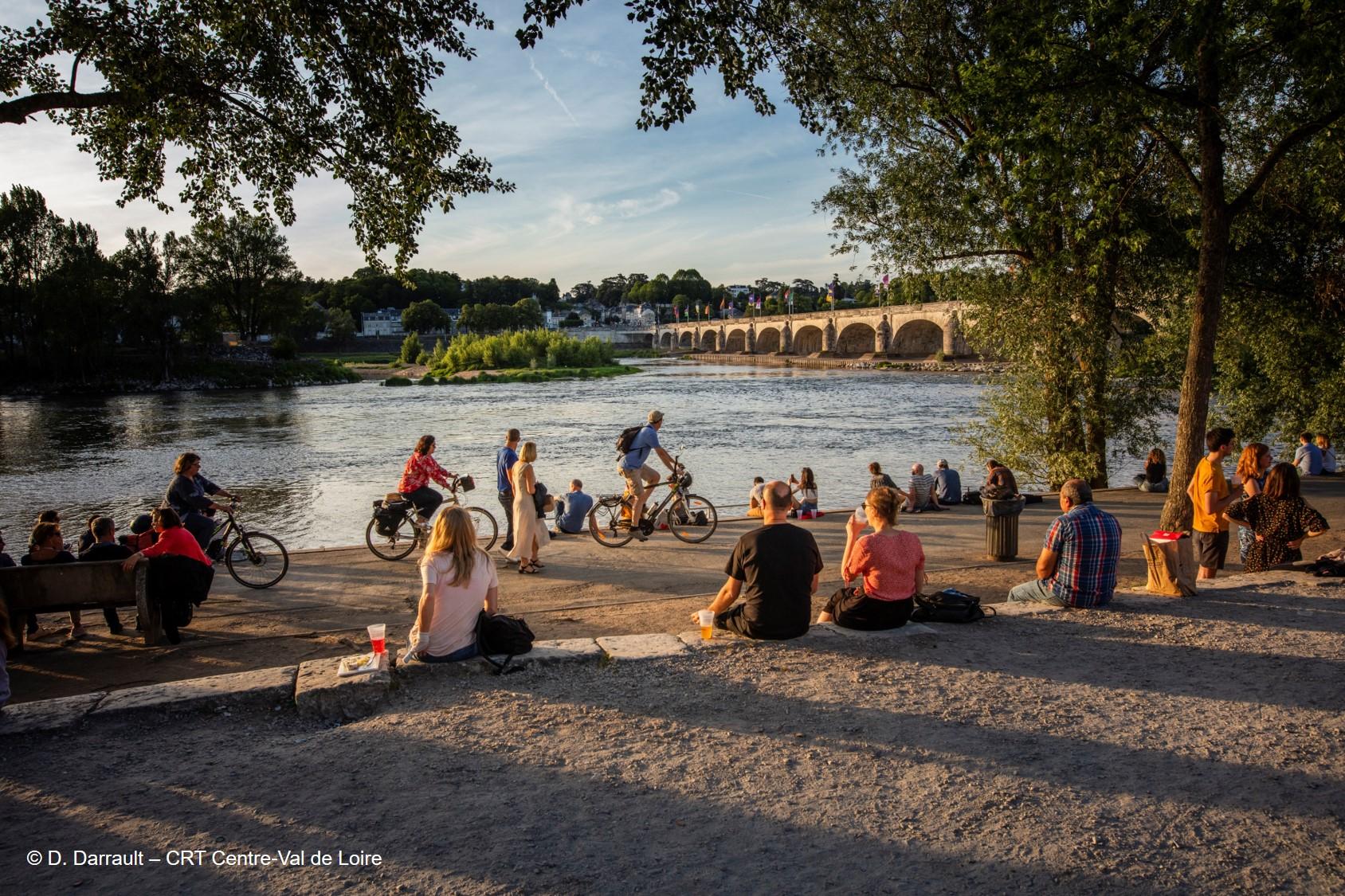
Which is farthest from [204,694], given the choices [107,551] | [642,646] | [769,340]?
[769,340]

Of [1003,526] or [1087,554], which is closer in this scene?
[1087,554]

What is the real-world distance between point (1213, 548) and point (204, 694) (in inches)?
348

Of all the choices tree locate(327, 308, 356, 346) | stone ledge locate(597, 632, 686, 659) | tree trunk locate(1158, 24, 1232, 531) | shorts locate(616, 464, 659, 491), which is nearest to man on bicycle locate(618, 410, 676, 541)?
shorts locate(616, 464, 659, 491)

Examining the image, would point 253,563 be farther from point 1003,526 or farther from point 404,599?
point 1003,526

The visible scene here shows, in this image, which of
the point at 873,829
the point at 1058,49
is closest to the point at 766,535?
the point at 873,829

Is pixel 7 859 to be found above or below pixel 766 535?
below

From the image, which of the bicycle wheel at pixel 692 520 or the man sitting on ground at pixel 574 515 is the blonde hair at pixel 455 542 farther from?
the man sitting on ground at pixel 574 515

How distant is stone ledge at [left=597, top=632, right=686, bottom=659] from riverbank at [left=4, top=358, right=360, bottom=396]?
78.5 metres

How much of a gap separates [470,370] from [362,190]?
8149 centimetres

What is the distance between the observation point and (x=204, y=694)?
4969mm

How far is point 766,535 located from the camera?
5.55m

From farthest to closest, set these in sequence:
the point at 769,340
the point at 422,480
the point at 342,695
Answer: the point at 769,340
the point at 422,480
the point at 342,695

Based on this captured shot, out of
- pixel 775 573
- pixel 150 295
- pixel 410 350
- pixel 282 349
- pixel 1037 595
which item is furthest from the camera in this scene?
pixel 410 350

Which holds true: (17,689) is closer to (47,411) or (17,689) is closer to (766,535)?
(766,535)
